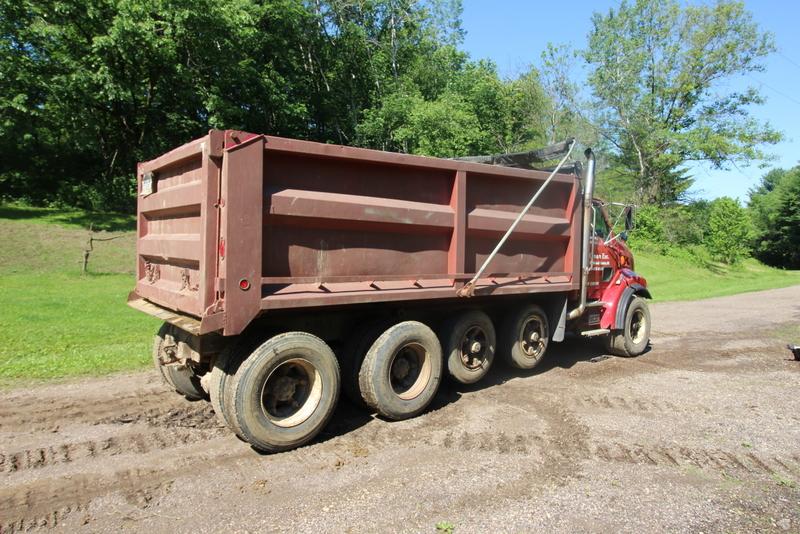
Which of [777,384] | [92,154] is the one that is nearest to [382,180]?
[777,384]

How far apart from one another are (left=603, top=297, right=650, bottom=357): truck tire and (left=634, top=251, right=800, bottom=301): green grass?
29.8ft

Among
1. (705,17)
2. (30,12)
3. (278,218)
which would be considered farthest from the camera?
(705,17)

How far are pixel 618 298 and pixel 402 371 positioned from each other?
418cm

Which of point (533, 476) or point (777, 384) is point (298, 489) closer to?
point (533, 476)

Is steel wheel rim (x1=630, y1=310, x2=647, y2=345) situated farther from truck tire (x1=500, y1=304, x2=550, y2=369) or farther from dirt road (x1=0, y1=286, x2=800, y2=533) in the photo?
truck tire (x1=500, y1=304, x2=550, y2=369)

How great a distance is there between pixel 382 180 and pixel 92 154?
2870 cm

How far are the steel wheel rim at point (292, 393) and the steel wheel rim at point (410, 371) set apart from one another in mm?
918

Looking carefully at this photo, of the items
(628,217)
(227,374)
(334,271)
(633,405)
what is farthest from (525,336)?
(227,374)

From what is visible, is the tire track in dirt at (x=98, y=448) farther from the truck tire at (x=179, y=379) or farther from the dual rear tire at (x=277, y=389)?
the truck tire at (x=179, y=379)

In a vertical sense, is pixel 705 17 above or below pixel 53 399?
above

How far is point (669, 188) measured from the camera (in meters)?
39.2

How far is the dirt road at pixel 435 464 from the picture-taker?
353 centimetres

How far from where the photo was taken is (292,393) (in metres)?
4.70

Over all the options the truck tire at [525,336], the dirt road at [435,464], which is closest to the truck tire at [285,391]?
the dirt road at [435,464]
